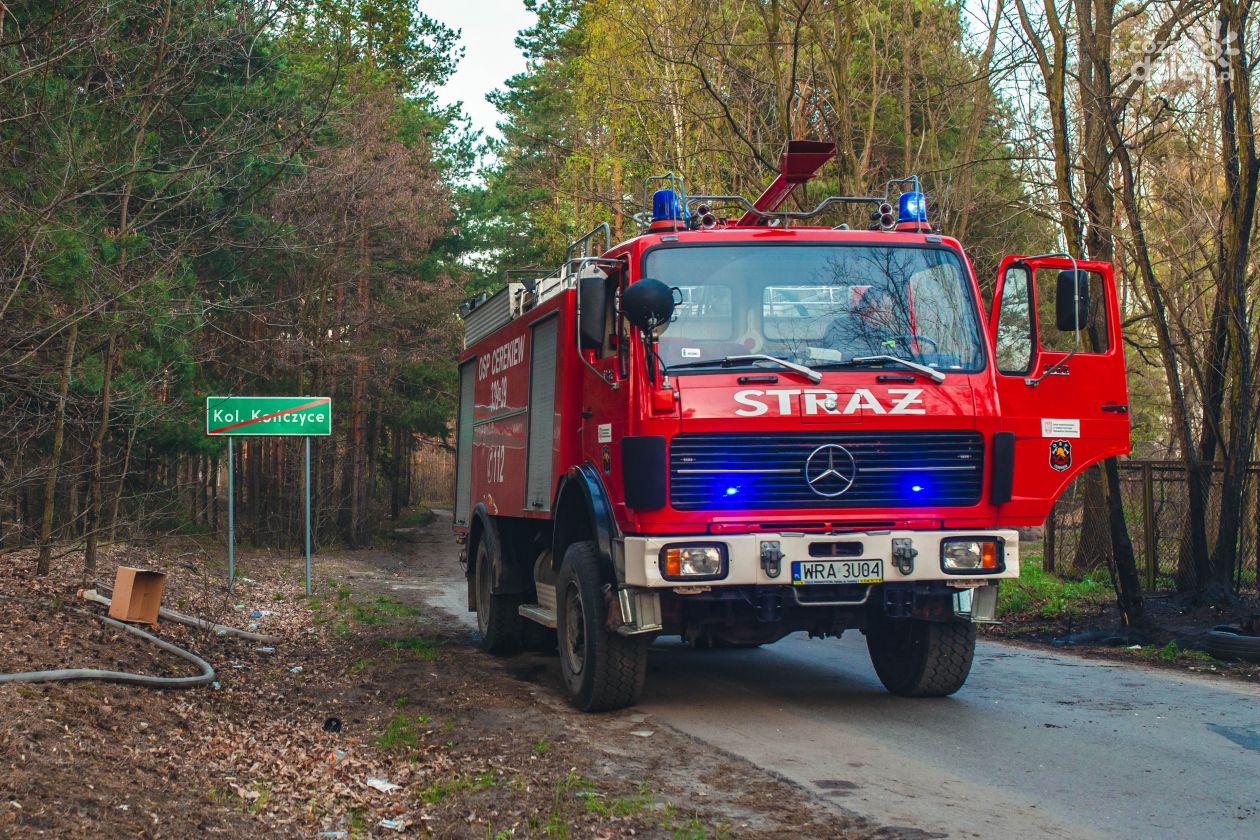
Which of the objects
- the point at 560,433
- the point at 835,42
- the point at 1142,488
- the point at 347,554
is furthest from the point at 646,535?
the point at 347,554

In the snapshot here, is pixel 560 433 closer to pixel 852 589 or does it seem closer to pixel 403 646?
pixel 852 589

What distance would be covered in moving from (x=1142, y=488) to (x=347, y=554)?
22175 mm

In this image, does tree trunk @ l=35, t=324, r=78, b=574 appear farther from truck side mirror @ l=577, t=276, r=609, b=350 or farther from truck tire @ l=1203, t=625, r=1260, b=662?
truck tire @ l=1203, t=625, r=1260, b=662

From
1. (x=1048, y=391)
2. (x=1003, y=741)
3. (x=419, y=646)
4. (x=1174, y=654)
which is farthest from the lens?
(x=419, y=646)

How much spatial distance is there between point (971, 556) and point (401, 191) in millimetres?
25834

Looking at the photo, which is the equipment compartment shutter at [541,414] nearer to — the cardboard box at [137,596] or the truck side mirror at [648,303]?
the truck side mirror at [648,303]

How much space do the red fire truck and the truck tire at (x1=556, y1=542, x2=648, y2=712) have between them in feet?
0.06

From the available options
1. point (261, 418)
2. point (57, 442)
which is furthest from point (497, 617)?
point (261, 418)

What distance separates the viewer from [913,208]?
9.20m

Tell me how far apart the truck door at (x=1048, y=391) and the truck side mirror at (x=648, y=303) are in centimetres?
231

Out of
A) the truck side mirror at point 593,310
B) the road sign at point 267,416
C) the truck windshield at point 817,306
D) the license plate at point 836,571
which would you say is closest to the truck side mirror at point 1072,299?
the truck windshield at point 817,306

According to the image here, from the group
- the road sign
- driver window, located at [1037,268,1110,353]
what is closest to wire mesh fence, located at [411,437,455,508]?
driver window, located at [1037,268,1110,353]

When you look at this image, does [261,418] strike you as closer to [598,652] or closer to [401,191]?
[598,652]

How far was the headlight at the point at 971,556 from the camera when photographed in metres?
7.99
